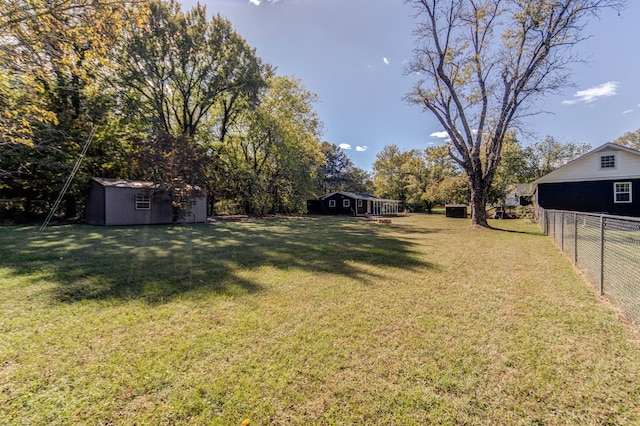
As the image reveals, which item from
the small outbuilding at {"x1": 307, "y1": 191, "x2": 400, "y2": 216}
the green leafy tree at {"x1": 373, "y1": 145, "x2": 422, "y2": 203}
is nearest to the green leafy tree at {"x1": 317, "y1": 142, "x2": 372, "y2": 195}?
the green leafy tree at {"x1": 373, "y1": 145, "x2": 422, "y2": 203}

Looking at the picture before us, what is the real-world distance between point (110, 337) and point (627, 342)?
17.7 ft

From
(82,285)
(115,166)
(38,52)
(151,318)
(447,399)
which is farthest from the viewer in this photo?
(115,166)

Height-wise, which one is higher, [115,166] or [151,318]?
[115,166]

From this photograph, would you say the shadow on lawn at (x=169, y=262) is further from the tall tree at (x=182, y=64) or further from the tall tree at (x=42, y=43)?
the tall tree at (x=182, y=64)

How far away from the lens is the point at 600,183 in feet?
54.7

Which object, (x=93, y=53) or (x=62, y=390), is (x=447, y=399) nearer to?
(x=62, y=390)

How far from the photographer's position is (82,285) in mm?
4395

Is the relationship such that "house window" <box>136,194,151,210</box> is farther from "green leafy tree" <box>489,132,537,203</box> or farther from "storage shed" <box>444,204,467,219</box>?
"green leafy tree" <box>489,132,537,203</box>

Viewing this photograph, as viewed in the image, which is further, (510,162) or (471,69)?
(510,162)

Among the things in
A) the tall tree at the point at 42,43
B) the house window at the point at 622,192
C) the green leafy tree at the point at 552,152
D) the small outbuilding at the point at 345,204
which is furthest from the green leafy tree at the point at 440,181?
the tall tree at the point at 42,43

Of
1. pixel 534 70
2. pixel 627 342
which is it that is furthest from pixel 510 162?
pixel 627 342

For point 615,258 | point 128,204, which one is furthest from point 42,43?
point 128,204

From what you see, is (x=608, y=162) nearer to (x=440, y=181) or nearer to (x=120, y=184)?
(x=440, y=181)

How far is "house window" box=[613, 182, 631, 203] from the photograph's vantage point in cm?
1603
